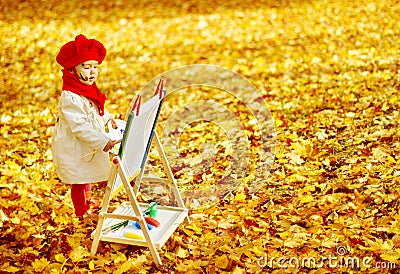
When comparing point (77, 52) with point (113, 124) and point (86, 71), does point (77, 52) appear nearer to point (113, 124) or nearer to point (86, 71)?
point (86, 71)

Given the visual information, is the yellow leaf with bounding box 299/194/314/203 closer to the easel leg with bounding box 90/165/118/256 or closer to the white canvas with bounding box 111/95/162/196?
the white canvas with bounding box 111/95/162/196

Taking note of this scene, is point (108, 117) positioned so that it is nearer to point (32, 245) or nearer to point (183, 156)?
point (32, 245)

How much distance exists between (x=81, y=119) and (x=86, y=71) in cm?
31

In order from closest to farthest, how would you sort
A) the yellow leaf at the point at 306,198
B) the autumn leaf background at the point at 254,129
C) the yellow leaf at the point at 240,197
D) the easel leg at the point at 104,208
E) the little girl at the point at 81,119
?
the easel leg at the point at 104,208
the little girl at the point at 81,119
the autumn leaf background at the point at 254,129
the yellow leaf at the point at 306,198
the yellow leaf at the point at 240,197

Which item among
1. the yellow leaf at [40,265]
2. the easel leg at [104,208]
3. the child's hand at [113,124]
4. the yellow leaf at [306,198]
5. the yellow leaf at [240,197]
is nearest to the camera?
the easel leg at [104,208]

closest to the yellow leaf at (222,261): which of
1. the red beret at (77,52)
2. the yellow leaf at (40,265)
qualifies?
→ the yellow leaf at (40,265)

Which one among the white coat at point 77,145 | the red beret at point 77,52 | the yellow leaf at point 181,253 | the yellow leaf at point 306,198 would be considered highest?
the red beret at point 77,52

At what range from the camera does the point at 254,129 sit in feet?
19.3

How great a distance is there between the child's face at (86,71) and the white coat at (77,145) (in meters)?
0.12

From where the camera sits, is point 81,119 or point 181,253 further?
point 181,253

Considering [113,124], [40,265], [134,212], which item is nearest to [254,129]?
[113,124]

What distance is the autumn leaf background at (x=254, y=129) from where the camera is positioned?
374cm

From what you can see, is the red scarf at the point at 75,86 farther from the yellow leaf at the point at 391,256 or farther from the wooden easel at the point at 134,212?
the yellow leaf at the point at 391,256

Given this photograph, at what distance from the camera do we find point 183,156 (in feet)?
17.6
